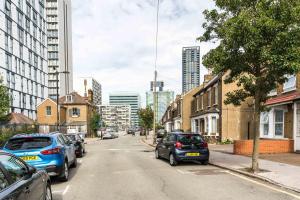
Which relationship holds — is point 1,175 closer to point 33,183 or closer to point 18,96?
point 33,183

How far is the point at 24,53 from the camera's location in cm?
6731

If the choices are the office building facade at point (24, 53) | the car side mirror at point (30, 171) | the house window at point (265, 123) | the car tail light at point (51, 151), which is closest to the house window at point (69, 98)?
the office building facade at point (24, 53)

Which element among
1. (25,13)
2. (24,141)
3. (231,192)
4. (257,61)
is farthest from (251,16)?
(25,13)

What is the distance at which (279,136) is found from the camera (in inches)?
910

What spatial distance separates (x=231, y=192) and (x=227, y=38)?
212 inches

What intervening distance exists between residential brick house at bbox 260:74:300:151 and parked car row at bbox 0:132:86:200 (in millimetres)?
12502

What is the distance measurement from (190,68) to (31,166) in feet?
138

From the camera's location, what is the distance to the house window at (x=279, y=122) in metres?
22.9

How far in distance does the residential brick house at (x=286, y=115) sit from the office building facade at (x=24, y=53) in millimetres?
38327

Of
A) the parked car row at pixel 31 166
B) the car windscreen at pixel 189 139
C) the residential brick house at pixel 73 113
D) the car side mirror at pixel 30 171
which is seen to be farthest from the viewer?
the residential brick house at pixel 73 113

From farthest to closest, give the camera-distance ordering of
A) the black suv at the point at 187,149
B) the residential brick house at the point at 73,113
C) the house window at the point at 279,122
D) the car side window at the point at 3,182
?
the residential brick house at the point at 73,113, the house window at the point at 279,122, the black suv at the point at 187,149, the car side window at the point at 3,182

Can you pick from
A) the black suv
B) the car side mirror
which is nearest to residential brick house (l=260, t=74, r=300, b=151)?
the black suv

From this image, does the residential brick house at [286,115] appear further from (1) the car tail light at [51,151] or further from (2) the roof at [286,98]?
(1) the car tail light at [51,151]

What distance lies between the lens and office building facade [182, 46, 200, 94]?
42.2 meters
